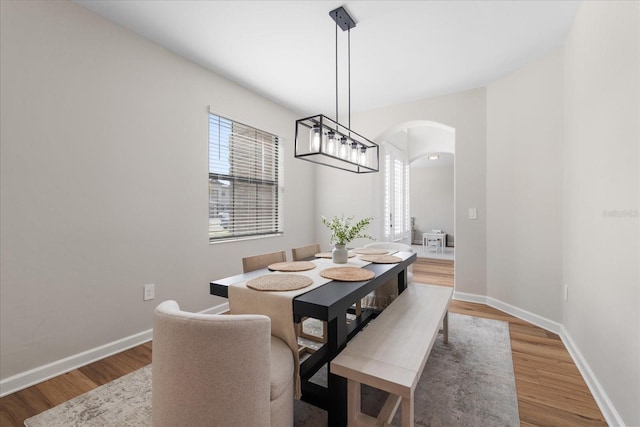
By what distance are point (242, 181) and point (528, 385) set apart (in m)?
3.14

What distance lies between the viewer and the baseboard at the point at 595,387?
1.50 metres

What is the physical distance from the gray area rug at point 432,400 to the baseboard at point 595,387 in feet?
1.38

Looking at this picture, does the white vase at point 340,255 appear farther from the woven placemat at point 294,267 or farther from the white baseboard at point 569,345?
the white baseboard at point 569,345

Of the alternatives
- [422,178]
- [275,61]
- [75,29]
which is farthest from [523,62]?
[422,178]

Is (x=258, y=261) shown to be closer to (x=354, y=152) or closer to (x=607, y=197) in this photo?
(x=354, y=152)

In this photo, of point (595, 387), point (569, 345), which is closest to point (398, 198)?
point (569, 345)

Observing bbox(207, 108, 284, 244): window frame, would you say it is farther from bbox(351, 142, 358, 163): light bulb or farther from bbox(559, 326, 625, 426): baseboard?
bbox(559, 326, 625, 426): baseboard

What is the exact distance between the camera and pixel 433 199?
9406 millimetres

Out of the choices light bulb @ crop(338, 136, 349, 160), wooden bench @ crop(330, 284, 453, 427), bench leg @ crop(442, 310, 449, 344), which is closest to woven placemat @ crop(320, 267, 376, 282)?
wooden bench @ crop(330, 284, 453, 427)

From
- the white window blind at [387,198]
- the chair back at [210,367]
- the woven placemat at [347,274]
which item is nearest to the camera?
the chair back at [210,367]

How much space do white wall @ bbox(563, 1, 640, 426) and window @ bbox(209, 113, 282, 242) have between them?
310cm

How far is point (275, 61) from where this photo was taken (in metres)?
2.83

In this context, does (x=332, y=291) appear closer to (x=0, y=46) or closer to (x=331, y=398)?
(x=331, y=398)

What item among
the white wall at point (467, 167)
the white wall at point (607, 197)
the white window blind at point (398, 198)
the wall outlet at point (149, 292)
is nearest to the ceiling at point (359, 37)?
the white wall at point (467, 167)
